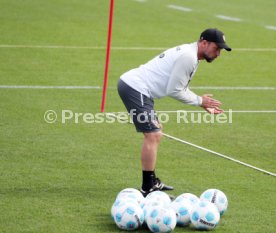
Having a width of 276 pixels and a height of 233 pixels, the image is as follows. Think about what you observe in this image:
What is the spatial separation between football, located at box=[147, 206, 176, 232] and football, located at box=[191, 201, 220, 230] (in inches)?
12.6

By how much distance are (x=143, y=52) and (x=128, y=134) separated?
8.20 m

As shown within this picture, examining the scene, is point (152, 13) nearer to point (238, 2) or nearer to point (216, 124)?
point (238, 2)

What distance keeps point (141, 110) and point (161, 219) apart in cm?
207

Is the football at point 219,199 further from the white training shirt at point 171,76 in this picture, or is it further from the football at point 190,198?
the white training shirt at point 171,76

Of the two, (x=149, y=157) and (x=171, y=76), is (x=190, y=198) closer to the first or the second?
(x=149, y=157)

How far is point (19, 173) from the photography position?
1262 centimetres

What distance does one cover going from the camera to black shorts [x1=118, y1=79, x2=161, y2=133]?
38.3 feet

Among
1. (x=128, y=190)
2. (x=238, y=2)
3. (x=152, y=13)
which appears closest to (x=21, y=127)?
(x=128, y=190)


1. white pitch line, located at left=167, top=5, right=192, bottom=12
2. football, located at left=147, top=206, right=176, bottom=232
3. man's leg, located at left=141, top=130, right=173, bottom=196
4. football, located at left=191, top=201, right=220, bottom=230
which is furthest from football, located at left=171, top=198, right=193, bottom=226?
A: white pitch line, located at left=167, top=5, right=192, bottom=12

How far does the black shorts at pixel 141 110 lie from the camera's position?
11680 millimetres

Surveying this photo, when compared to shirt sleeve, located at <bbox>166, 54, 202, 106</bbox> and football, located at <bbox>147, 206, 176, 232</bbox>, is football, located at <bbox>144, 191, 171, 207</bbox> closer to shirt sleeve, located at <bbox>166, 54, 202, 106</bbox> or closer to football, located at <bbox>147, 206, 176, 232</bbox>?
football, located at <bbox>147, 206, 176, 232</bbox>

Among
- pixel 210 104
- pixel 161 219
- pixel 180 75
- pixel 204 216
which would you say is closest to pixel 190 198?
pixel 204 216

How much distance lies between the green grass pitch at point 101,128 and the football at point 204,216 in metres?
0.17

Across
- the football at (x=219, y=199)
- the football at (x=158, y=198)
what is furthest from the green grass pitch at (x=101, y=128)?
the football at (x=158, y=198)
